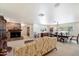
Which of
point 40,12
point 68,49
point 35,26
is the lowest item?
point 68,49

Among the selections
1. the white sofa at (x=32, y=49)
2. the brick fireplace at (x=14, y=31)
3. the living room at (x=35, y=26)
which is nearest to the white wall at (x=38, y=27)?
the living room at (x=35, y=26)

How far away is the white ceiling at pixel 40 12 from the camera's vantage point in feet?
7.00

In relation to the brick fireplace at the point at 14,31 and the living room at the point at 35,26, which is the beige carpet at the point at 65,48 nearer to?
the living room at the point at 35,26

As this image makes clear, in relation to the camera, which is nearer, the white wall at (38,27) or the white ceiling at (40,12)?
the white ceiling at (40,12)

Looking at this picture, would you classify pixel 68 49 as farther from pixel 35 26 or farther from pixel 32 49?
pixel 35 26

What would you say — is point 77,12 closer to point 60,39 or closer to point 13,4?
point 60,39

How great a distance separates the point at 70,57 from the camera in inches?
90.0

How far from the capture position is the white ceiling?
213 centimetres

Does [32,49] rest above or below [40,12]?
below

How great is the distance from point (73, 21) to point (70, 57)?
0.89 metres

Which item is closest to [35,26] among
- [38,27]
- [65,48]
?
[38,27]

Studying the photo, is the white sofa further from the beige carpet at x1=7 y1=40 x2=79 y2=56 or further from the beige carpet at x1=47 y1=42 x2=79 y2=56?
the beige carpet at x1=47 y1=42 x2=79 y2=56

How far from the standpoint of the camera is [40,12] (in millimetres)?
2225

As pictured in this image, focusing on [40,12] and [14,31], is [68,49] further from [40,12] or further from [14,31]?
[14,31]
